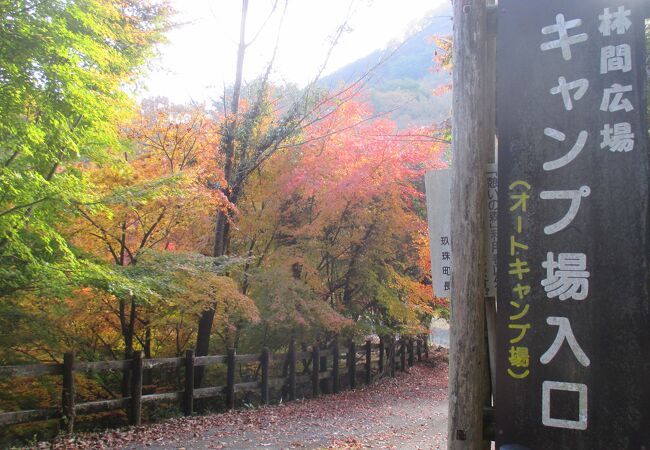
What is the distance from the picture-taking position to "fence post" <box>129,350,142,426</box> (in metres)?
9.27

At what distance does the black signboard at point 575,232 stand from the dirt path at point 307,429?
5.57 meters

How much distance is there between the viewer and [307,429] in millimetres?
9492

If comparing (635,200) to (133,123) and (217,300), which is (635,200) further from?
(133,123)

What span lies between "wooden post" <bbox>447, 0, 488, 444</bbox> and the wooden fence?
6613 millimetres

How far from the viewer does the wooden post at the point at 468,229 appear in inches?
134

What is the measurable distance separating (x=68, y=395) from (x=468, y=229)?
741cm

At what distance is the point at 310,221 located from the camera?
13289mm

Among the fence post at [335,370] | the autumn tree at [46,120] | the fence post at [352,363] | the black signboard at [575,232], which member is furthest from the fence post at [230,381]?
the black signboard at [575,232]

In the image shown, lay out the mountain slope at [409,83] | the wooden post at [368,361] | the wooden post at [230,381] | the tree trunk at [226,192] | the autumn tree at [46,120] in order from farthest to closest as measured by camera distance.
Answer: the wooden post at [368,361]
the tree trunk at [226,192]
the wooden post at [230,381]
the mountain slope at [409,83]
the autumn tree at [46,120]

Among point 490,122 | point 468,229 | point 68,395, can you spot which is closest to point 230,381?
point 68,395

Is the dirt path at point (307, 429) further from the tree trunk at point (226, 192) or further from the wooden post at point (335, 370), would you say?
the tree trunk at point (226, 192)

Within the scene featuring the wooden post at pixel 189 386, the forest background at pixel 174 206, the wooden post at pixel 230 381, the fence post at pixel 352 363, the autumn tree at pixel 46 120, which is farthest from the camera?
the fence post at pixel 352 363

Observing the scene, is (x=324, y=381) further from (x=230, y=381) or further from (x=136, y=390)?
(x=136, y=390)

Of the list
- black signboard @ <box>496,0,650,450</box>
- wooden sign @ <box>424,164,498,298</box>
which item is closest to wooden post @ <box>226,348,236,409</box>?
wooden sign @ <box>424,164,498,298</box>
